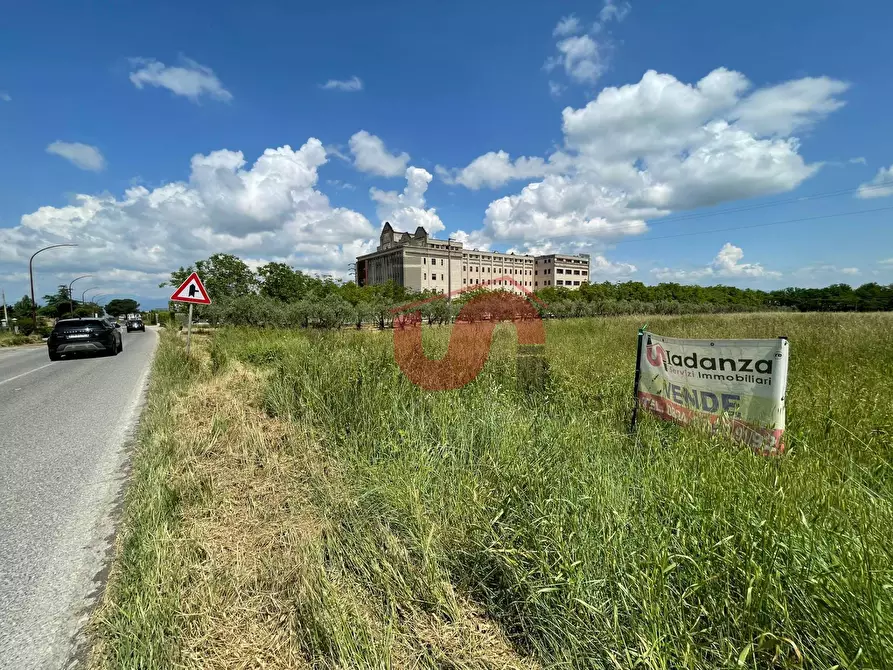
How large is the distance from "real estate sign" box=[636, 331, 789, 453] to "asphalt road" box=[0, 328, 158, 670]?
15.0ft

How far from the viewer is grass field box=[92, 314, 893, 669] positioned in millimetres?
1495

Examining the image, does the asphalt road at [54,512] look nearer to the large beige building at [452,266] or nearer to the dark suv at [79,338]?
the dark suv at [79,338]

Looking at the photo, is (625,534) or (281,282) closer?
(625,534)

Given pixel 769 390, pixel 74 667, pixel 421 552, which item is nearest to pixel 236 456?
pixel 74 667

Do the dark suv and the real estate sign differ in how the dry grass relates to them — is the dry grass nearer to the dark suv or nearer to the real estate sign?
the real estate sign

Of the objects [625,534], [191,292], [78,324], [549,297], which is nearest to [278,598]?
[625,534]

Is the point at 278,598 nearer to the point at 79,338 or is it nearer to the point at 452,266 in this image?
the point at 79,338

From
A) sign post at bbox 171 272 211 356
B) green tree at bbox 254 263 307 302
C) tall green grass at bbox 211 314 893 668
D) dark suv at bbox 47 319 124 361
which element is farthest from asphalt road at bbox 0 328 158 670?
green tree at bbox 254 263 307 302

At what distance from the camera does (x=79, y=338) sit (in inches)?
569

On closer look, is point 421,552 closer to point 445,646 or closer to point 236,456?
point 445,646

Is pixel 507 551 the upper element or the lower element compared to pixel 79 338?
lower

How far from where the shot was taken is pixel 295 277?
58.9 meters

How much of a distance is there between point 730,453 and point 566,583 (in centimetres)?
174

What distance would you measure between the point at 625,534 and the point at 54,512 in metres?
4.68
